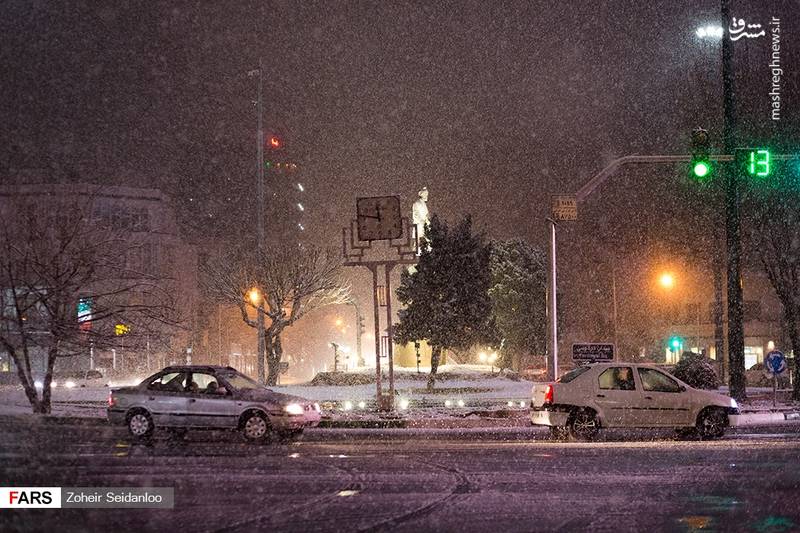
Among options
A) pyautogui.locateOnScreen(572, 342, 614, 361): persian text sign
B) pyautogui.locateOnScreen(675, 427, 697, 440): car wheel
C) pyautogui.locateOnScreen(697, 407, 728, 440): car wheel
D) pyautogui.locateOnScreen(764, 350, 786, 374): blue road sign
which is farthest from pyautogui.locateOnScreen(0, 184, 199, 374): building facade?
pyautogui.locateOnScreen(764, 350, 786, 374): blue road sign

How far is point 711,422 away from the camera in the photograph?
60.0 ft

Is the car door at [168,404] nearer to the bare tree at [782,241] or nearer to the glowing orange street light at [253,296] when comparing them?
the bare tree at [782,241]

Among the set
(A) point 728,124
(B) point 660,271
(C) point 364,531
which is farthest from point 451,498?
(B) point 660,271

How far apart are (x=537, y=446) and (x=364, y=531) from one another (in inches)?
333

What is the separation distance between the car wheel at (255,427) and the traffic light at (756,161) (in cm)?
1199

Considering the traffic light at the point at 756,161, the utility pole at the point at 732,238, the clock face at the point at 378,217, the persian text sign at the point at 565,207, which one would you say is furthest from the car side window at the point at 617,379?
the clock face at the point at 378,217

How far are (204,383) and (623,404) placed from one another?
28.3 feet

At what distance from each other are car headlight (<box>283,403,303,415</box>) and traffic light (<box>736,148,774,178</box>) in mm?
11235

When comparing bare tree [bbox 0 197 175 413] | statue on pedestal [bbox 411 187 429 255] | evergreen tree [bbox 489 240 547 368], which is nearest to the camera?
bare tree [bbox 0 197 175 413]

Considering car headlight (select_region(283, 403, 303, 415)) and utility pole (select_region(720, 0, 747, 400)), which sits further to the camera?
utility pole (select_region(720, 0, 747, 400))

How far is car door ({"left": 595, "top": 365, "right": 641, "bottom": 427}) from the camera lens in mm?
17844

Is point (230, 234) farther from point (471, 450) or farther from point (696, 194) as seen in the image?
point (471, 450)

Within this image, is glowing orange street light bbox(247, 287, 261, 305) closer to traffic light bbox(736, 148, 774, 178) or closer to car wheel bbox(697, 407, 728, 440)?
traffic light bbox(736, 148, 774, 178)

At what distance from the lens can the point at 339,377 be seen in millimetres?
41688
